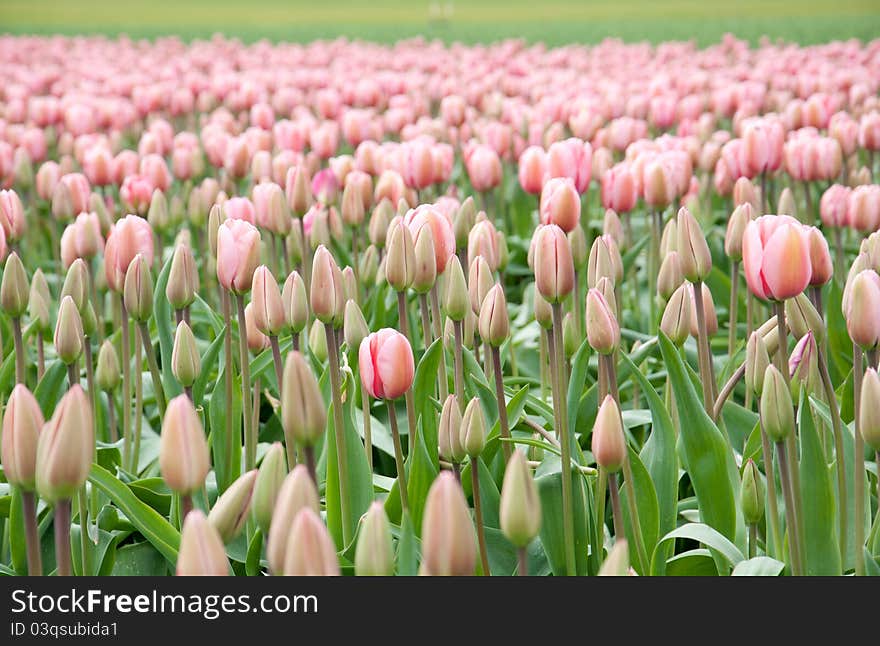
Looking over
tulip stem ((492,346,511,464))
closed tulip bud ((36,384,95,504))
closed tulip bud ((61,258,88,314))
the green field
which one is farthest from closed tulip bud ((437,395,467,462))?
the green field

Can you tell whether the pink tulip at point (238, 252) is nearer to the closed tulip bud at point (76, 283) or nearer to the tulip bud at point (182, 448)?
the closed tulip bud at point (76, 283)

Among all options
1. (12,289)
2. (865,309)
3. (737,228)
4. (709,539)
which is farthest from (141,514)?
(737,228)

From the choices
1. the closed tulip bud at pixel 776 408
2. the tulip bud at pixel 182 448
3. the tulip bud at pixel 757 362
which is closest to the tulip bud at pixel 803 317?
the tulip bud at pixel 757 362

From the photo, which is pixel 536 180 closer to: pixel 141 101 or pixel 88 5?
pixel 141 101

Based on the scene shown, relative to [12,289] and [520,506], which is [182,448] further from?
[12,289]

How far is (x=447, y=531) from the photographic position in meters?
1.03

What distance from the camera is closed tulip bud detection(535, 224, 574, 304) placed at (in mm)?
1683

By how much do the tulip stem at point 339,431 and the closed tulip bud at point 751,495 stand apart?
0.63m

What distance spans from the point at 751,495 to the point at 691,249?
21.1 inches

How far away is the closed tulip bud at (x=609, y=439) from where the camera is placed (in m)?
1.40

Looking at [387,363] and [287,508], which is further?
[387,363]
